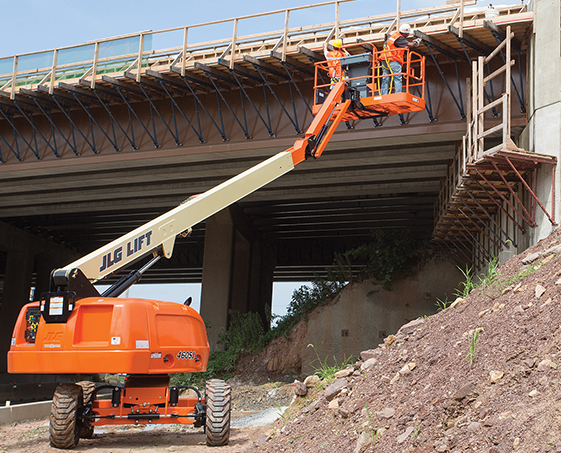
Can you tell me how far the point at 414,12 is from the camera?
1605 cm

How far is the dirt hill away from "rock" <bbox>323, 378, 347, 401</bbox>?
14 mm

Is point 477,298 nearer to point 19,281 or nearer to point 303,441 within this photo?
point 303,441

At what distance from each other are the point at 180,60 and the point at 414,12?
293 inches

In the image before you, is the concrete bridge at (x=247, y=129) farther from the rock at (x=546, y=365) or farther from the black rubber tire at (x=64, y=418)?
the black rubber tire at (x=64, y=418)

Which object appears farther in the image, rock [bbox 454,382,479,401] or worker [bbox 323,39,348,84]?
worker [bbox 323,39,348,84]

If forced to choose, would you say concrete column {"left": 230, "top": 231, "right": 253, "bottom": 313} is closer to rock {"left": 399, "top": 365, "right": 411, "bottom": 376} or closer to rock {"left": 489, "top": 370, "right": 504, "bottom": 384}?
rock {"left": 399, "top": 365, "right": 411, "bottom": 376}

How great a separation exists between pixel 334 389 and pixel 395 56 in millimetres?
8842

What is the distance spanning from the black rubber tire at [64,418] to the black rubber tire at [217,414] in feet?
7.22

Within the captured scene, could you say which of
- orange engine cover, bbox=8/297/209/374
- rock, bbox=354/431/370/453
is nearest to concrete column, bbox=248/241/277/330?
orange engine cover, bbox=8/297/209/374

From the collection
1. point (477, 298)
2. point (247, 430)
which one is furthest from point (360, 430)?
point (247, 430)

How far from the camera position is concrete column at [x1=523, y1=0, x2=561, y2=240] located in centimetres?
1281

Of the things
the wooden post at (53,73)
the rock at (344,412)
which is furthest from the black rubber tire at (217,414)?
the wooden post at (53,73)

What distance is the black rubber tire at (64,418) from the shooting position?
9469 mm

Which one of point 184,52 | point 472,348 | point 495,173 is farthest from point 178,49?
point 472,348
